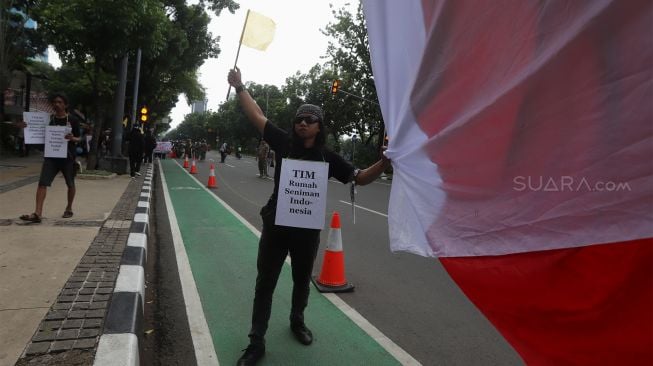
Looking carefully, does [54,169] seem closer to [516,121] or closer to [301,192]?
[301,192]

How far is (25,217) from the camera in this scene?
643 cm

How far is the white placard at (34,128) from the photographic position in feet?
→ 22.4

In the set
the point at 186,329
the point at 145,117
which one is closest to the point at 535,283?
the point at 186,329

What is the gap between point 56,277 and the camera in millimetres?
4238

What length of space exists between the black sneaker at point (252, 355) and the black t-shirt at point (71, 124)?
4923 millimetres

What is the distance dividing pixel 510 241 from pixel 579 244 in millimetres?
221

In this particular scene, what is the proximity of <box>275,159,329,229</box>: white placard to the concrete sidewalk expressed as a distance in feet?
4.65

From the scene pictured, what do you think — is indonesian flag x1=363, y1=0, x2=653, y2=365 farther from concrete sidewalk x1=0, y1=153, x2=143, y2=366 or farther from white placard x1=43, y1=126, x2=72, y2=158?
white placard x1=43, y1=126, x2=72, y2=158

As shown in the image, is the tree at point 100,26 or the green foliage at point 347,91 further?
the green foliage at point 347,91

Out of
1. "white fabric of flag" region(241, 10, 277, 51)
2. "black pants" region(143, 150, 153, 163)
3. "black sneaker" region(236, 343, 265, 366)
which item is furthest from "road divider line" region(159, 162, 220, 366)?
"black pants" region(143, 150, 153, 163)

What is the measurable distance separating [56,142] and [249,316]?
428 cm

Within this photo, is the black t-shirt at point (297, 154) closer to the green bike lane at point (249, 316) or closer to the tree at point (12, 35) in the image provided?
the green bike lane at point (249, 316)

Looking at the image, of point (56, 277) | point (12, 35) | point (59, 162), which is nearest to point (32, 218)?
point (59, 162)

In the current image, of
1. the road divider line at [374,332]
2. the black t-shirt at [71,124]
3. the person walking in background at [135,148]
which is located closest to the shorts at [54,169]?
the black t-shirt at [71,124]
